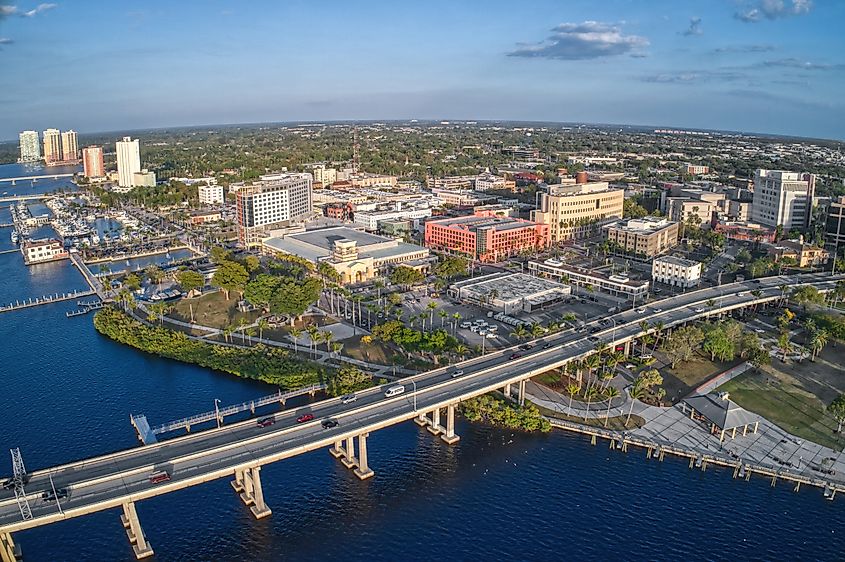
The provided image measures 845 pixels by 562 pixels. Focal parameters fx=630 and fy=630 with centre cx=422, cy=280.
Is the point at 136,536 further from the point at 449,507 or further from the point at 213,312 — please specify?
the point at 213,312

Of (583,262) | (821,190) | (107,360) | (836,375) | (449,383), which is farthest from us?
(821,190)

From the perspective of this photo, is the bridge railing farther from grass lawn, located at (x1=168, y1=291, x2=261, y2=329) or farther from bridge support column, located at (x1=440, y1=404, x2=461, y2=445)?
grass lawn, located at (x1=168, y1=291, x2=261, y2=329)

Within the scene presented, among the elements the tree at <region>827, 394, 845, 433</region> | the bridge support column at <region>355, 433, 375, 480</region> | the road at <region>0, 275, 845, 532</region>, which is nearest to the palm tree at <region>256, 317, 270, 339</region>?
the road at <region>0, 275, 845, 532</region>

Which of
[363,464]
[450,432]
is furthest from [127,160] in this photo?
[363,464]

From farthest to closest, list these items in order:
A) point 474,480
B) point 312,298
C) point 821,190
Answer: point 821,190 < point 312,298 < point 474,480

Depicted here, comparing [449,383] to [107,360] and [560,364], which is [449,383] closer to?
[560,364]

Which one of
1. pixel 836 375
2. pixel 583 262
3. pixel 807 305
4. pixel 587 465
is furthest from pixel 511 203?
pixel 587 465
